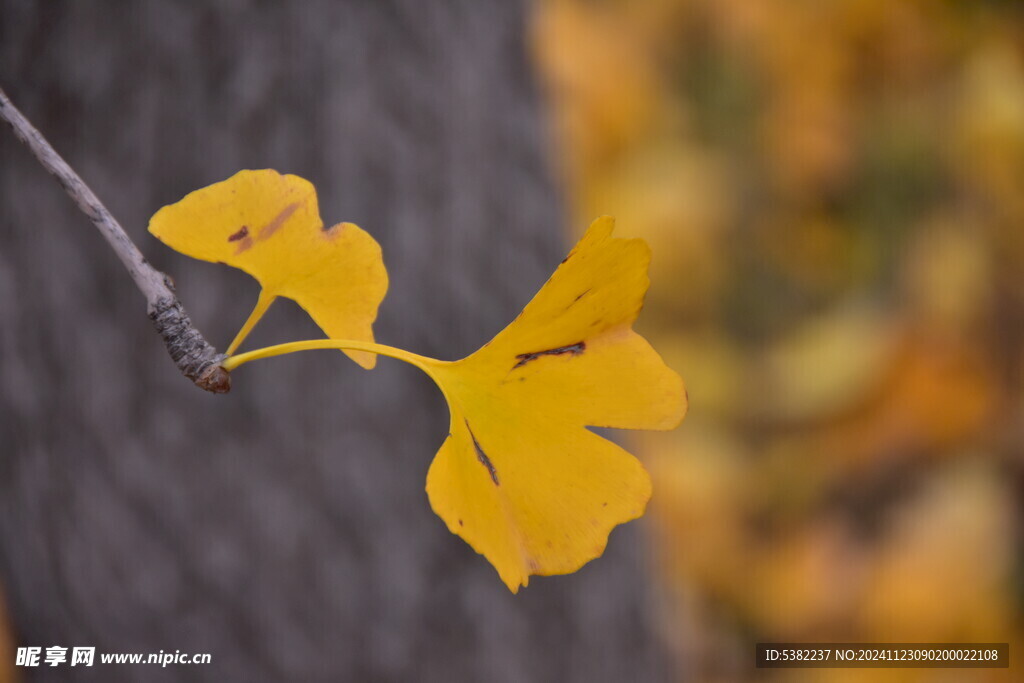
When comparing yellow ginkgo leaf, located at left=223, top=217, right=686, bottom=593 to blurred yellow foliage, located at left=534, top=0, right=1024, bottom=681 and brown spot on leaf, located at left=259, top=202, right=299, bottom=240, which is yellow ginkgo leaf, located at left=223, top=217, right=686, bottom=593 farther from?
blurred yellow foliage, located at left=534, top=0, right=1024, bottom=681

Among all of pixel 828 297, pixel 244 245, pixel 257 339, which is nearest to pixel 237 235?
pixel 244 245

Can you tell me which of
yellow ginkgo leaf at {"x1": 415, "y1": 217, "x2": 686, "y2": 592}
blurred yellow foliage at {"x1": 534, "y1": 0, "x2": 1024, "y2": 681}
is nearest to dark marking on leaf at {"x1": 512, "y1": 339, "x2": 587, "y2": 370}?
yellow ginkgo leaf at {"x1": 415, "y1": 217, "x2": 686, "y2": 592}

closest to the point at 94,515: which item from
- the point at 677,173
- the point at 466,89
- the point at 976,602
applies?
the point at 466,89

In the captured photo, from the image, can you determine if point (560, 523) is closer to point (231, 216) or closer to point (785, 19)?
point (231, 216)

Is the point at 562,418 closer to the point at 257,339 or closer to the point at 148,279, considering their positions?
the point at 148,279

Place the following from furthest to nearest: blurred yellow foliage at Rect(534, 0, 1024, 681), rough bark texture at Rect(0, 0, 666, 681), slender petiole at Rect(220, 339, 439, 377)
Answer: blurred yellow foliage at Rect(534, 0, 1024, 681)
rough bark texture at Rect(0, 0, 666, 681)
slender petiole at Rect(220, 339, 439, 377)

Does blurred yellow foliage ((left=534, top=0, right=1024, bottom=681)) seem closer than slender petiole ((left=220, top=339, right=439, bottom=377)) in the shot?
No

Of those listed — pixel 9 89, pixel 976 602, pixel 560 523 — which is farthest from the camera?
pixel 976 602
